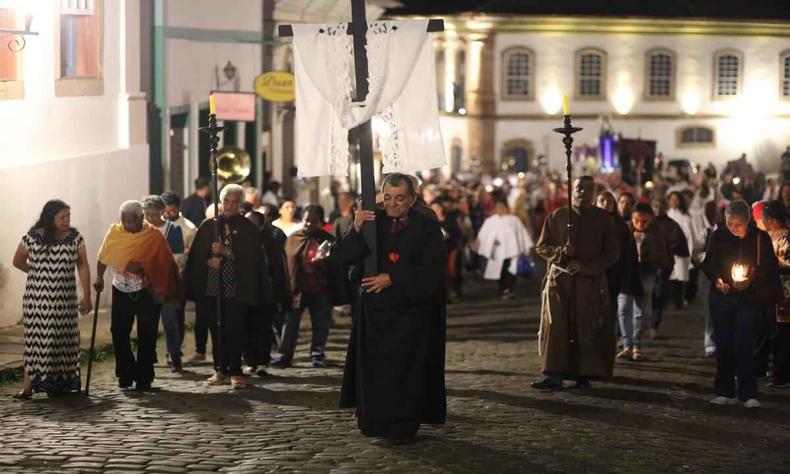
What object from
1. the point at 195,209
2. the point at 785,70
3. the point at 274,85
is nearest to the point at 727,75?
the point at 785,70

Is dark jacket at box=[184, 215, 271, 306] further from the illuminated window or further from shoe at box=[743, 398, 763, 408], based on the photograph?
the illuminated window

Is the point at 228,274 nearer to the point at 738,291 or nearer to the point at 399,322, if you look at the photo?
the point at 399,322

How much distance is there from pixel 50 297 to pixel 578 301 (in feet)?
13.8

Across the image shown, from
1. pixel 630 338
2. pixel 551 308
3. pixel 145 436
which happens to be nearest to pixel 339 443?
pixel 145 436

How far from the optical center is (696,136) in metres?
73.0

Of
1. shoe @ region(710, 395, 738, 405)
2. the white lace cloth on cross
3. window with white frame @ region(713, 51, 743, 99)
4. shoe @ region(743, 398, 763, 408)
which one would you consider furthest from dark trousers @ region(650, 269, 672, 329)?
window with white frame @ region(713, 51, 743, 99)

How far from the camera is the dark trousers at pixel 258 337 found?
603 inches

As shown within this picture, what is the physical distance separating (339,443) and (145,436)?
50.6 inches

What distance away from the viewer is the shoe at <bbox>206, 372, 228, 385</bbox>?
1453 centimetres

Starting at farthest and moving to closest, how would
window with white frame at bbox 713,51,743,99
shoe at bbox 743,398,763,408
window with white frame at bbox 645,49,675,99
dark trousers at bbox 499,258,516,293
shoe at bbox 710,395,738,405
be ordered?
window with white frame at bbox 713,51,743,99 < window with white frame at bbox 645,49,675,99 < dark trousers at bbox 499,258,516,293 < shoe at bbox 710,395,738,405 < shoe at bbox 743,398,763,408

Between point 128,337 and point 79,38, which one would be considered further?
point 79,38

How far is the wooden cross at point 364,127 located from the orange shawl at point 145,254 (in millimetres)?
2741

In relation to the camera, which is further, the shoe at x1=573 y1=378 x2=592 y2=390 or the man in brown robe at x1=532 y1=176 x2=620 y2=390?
the shoe at x1=573 y1=378 x2=592 y2=390

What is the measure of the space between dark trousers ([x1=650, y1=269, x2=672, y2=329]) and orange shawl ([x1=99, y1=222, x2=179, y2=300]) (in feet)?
22.9
